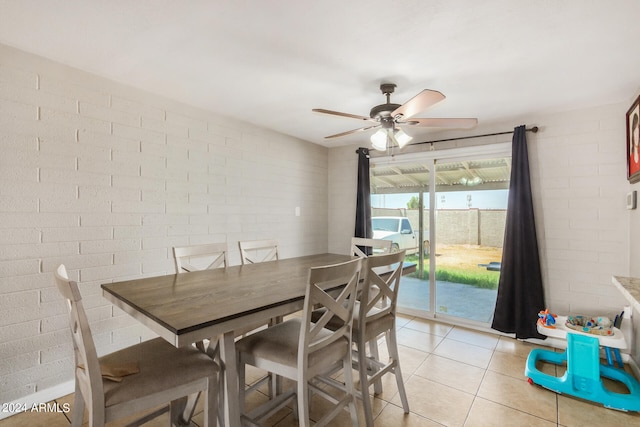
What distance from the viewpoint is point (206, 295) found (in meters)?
1.51

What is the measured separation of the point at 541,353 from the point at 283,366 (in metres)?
2.44

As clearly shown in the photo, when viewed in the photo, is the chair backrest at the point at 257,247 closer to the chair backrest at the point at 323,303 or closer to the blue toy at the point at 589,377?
the chair backrest at the point at 323,303

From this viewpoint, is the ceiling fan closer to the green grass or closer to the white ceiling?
the white ceiling

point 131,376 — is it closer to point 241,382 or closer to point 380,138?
point 241,382

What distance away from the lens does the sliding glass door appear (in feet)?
11.0

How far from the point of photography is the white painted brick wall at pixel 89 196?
1896 millimetres

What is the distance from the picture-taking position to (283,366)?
144 centimetres

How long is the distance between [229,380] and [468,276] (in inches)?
125

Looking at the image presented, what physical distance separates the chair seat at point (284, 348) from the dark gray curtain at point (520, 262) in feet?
7.28

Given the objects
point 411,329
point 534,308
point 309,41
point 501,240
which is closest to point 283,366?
point 309,41

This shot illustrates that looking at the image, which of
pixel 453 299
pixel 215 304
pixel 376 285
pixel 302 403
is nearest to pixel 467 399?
pixel 376 285

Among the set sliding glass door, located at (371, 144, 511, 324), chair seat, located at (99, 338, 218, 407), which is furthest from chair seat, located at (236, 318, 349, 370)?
sliding glass door, located at (371, 144, 511, 324)

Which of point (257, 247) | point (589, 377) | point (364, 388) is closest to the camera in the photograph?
point (364, 388)

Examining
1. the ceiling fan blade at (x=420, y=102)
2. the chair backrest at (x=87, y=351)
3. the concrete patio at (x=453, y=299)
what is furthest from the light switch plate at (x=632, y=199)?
the chair backrest at (x=87, y=351)
